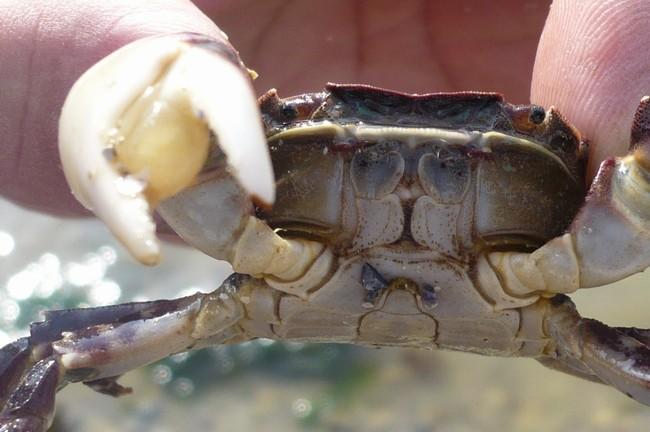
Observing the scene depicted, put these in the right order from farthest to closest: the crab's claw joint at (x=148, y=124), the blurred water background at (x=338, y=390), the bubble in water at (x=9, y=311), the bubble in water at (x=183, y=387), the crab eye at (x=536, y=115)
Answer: the bubble in water at (x=9, y=311) → the bubble in water at (x=183, y=387) → the blurred water background at (x=338, y=390) → the crab eye at (x=536, y=115) → the crab's claw joint at (x=148, y=124)

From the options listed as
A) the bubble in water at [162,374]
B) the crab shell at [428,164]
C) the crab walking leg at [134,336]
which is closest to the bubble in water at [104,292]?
the bubble in water at [162,374]

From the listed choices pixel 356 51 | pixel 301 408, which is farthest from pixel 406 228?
pixel 301 408

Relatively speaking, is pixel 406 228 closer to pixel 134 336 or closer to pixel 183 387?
pixel 134 336

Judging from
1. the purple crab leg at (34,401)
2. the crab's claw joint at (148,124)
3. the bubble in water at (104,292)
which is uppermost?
the crab's claw joint at (148,124)

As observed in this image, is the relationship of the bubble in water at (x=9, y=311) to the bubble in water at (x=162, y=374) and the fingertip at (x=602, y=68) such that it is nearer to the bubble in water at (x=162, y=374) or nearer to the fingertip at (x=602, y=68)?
the bubble in water at (x=162, y=374)

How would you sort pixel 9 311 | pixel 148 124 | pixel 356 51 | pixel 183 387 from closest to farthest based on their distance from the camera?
pixel 148 124, pixel 356 51, pixel 183 387, pixel 9 311

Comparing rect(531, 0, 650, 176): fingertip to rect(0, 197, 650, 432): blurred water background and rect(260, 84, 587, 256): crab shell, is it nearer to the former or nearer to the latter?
rect(260, 84, 587, 256): crab shell

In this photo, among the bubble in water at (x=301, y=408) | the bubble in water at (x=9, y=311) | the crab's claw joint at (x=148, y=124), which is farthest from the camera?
the bubble in water at (x=9, y=311)

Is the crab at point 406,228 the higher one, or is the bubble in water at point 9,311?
the crab at point 406,228
